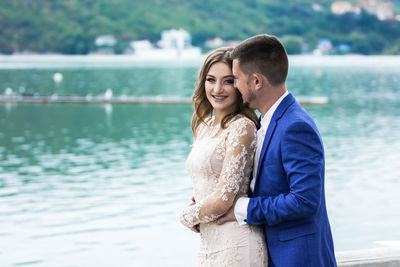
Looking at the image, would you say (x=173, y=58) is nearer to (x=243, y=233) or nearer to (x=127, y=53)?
(x=127, y=53)

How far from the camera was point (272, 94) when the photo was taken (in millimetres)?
2152

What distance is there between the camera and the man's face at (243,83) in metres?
2.15

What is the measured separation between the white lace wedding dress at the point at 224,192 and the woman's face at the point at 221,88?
7 cm

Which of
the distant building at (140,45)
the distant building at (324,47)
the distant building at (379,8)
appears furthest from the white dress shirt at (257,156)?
the distant building at (379,8)

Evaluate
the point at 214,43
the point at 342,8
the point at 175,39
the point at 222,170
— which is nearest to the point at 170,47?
the point at 175,39

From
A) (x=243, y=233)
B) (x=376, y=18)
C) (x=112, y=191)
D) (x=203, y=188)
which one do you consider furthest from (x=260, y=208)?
(x=376, y=18)

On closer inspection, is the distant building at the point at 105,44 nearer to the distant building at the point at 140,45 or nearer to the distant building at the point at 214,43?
the distant building at the point at 140,45

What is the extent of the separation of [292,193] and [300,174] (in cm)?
8

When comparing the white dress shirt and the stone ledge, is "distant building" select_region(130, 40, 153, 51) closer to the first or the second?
the stone ledge

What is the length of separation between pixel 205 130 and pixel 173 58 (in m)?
118

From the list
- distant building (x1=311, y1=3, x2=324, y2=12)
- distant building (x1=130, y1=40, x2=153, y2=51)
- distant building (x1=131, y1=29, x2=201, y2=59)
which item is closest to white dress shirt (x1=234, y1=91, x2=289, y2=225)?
distant building (x1=131, y1=29, x2=201, y2=59)

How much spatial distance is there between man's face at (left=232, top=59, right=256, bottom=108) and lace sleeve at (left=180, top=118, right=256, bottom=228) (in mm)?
113

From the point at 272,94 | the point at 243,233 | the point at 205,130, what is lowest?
the point at 243,233

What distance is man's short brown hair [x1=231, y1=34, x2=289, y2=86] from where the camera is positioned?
2.07 m
